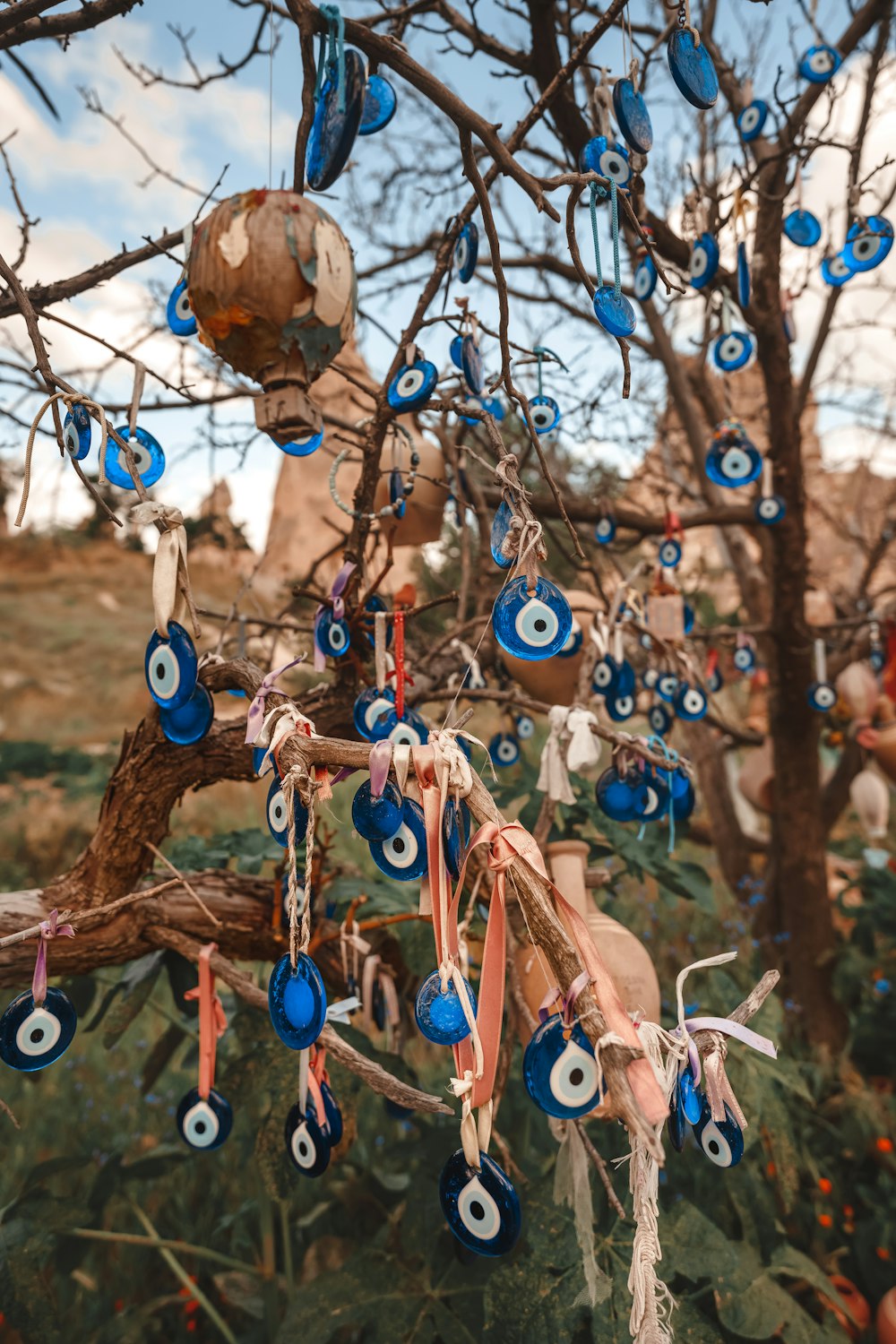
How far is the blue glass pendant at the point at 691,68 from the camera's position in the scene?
43.4 inches

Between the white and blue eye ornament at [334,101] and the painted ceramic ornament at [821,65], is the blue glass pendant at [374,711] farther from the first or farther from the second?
the painted ceramic ornament at [821,65]

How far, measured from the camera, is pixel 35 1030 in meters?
1.08

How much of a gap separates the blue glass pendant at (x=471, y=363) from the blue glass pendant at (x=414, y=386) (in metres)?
0.12

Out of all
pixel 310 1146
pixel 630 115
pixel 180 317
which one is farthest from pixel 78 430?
pixel 310 1146

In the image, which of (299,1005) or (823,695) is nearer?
(299,1005)

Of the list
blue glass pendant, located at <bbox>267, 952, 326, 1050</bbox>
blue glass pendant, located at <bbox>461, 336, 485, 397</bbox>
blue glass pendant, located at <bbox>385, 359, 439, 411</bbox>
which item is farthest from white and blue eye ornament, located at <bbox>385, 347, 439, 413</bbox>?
blue glass pendant, located at <bbox>267, 952, 326, 1050</bbox>

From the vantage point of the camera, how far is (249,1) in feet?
5.86

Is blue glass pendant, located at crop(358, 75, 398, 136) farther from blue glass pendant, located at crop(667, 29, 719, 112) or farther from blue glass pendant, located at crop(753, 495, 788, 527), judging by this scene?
blue glass pendant, located at crop(753, 495, 788, 527)

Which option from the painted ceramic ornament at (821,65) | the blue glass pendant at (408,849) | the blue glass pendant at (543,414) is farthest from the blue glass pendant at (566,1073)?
the painted ceramic ornament at (821,65)

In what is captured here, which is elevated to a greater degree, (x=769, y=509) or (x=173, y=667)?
(x=769, y=509)

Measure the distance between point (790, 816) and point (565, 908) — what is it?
2.56 metres

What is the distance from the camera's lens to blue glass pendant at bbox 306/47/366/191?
0.97m

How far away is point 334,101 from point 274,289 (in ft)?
0.87

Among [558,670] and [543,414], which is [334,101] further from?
[558,670]
